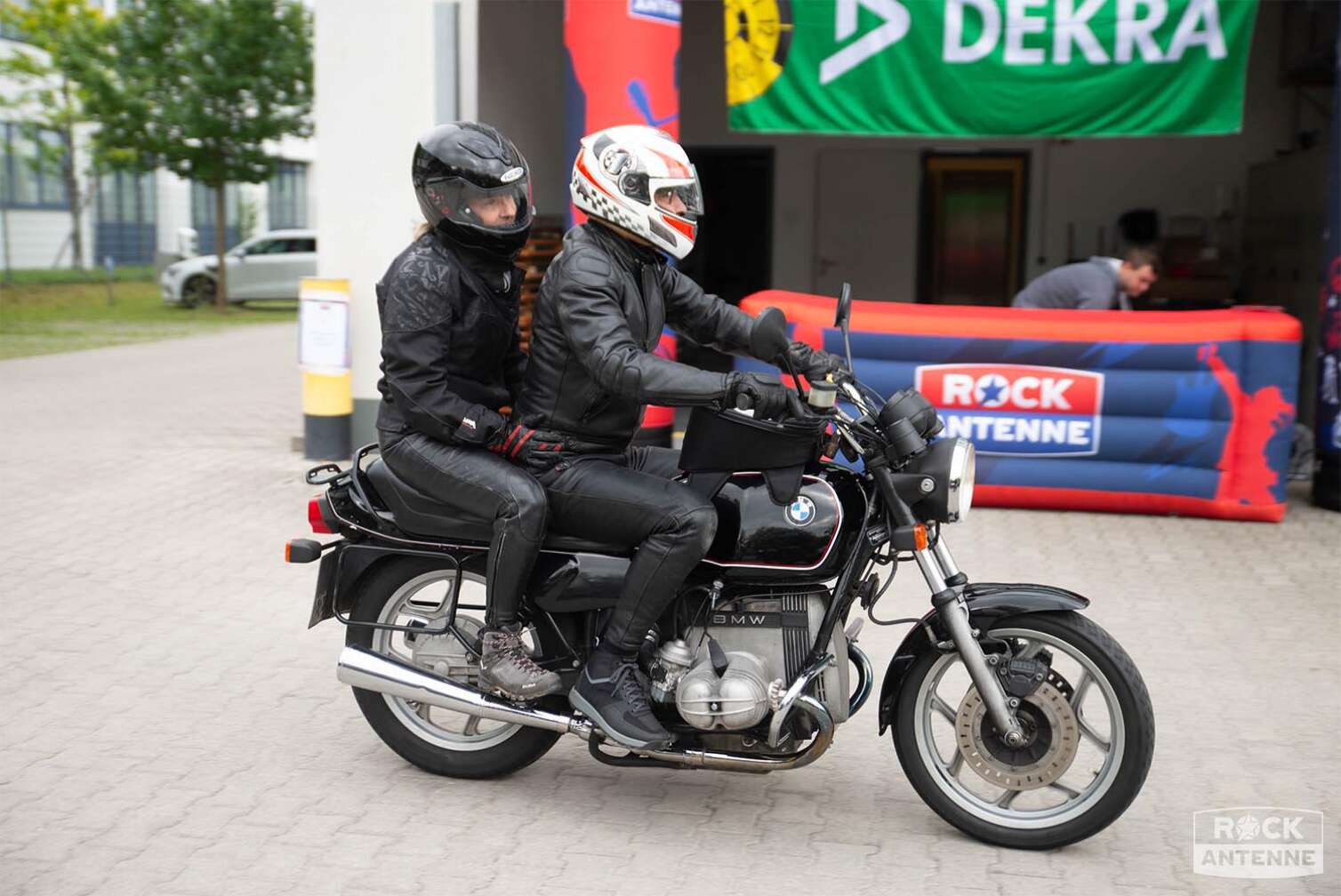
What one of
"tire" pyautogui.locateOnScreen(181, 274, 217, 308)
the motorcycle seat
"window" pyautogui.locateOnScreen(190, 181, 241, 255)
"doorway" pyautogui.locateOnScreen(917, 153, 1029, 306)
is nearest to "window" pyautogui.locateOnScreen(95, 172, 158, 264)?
"window" pyautogui.locateOnScreen(190, 181, 241, 255)

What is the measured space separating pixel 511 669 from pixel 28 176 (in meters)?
35.8

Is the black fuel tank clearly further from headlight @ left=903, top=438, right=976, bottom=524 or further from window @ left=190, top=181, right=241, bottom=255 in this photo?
window @ left=190, top=181, right=241, bottom=255

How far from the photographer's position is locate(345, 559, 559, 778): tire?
4.64 metres

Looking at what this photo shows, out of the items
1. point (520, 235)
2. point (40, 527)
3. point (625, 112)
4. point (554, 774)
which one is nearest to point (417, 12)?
point (625, 112)

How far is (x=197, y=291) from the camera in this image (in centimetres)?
2902

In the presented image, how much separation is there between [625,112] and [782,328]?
6.01 metres

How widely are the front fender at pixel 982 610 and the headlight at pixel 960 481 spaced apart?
0.24 meters

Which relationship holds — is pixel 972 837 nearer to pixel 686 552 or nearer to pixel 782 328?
pixel 686 552

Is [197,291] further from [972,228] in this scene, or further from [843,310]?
[843,310]

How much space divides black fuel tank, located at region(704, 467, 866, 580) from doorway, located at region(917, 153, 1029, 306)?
12.2 m

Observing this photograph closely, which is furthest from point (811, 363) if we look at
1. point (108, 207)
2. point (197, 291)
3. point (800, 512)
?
point (108, 207)

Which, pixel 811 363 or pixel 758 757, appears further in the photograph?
pixel 758 757

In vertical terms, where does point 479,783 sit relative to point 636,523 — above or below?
below

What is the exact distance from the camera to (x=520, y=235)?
14.6ft
